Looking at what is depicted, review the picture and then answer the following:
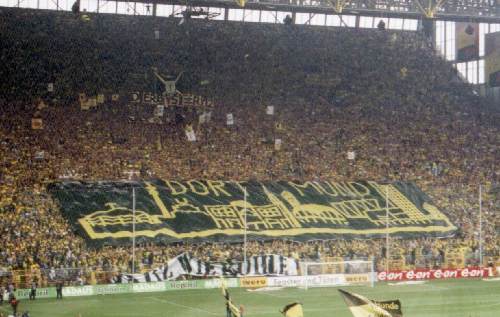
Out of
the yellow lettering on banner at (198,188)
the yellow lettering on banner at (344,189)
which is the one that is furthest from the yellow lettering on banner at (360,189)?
the yellow lettering on banner at (198,188)

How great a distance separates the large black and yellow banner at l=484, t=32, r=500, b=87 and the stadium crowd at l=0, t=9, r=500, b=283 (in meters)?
2.43

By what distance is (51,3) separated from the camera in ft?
251

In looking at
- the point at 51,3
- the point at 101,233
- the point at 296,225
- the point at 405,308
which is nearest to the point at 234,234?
the point at 296,225

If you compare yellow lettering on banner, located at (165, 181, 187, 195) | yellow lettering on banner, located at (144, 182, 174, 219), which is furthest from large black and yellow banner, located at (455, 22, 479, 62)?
yellow lettering on banner, located at (144, 182, 174, 219)

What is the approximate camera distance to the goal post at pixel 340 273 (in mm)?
49875

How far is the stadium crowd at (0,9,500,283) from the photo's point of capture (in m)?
54.5

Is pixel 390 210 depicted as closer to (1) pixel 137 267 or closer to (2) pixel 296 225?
(2) pixel 296 225

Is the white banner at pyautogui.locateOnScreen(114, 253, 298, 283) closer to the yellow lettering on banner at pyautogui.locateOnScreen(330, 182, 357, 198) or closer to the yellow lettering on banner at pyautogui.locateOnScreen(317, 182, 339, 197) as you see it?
the yellow lettering on banner at pyautogui.locateOnScreen(317, 182, 339, 197)

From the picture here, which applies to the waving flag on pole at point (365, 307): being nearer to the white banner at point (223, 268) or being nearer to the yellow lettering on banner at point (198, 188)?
the white banner at point (223, 268)

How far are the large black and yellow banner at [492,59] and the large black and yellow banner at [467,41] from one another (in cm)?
96

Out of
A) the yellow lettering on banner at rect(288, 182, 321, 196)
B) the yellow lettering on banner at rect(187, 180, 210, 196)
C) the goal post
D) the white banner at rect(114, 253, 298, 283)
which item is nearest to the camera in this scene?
the white banner at rect(114, 253, 298, 283)

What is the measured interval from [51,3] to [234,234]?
104ft

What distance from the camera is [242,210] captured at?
58250 mm

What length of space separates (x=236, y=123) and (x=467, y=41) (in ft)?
85.0
